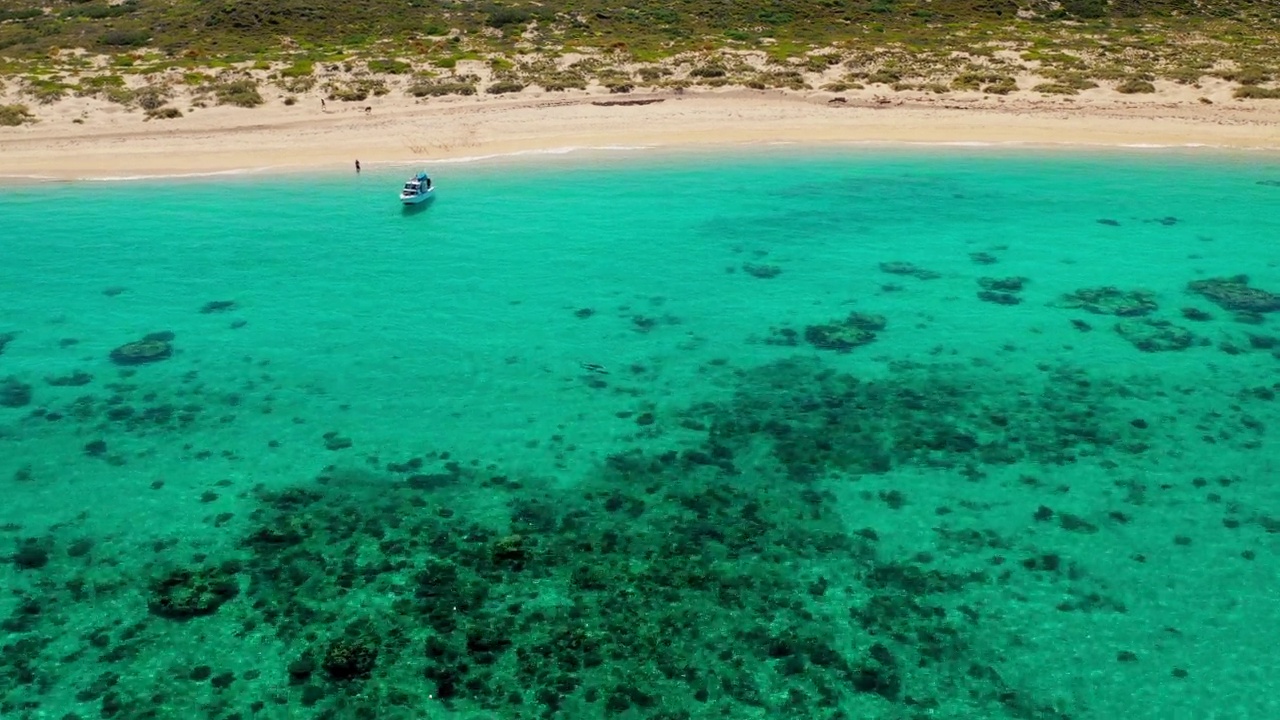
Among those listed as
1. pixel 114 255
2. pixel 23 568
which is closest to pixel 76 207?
pixel 114 255

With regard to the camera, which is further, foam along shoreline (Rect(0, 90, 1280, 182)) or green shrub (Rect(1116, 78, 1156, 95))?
green shrub (Rect(1116, 78, 1156, 95))

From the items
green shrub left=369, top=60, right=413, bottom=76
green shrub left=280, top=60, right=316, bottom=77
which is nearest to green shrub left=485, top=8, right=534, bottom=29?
green shrub left=369, top=60, right=413, bottom=76

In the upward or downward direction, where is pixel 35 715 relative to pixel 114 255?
→ downward

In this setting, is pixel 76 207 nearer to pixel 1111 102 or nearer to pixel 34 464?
pixel 34 464

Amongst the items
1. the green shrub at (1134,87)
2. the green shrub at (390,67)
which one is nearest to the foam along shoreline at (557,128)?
the green shrub at (1134,87)

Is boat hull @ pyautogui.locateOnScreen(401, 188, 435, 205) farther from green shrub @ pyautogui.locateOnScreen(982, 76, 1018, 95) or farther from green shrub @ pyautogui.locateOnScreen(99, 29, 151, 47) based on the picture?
green shrub @ pyautogui.locateOnScreen(99, 29, 151, 47)

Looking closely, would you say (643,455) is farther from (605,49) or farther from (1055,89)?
(605,49)
